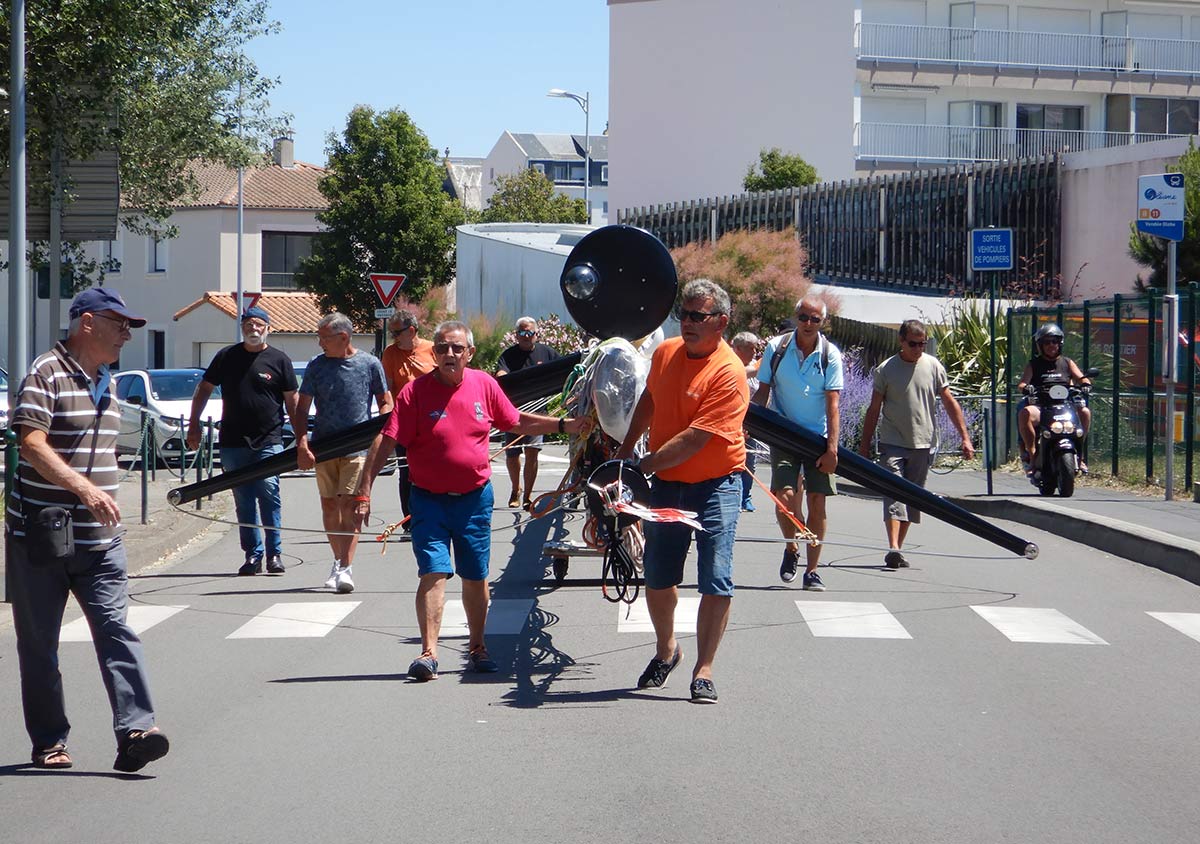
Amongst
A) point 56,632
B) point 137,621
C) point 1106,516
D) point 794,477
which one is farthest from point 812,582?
point 56,632

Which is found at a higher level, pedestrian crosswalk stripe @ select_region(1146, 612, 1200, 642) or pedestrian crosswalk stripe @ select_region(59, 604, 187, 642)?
pedestrian crosswalk stripe @ select_region(1146, 612, 1200, 642)

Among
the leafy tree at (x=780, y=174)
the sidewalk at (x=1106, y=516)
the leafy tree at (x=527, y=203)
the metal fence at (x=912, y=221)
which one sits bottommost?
the sidewalk at (x=1106, y=516)

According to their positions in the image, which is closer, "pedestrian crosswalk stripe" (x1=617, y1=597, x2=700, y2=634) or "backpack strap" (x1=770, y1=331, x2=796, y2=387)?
"pedestrian crosswalk stripe" (x1=617, y1=597, x2=700, y2=634)

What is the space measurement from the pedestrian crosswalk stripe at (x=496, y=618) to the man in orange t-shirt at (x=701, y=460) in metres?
1.91

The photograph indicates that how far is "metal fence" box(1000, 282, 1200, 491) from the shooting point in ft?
55.8

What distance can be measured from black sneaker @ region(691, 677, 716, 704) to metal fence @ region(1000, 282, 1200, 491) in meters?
9.46

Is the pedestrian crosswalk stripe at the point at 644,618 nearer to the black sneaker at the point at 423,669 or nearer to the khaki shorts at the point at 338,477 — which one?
the black sneaker at the point at 423,669

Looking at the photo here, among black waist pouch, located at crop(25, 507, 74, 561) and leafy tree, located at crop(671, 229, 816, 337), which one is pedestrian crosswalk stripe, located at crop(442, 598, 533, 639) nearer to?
black waist pouch, located at crop(25, 507, 74, 561)

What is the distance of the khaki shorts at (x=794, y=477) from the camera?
11.1 m

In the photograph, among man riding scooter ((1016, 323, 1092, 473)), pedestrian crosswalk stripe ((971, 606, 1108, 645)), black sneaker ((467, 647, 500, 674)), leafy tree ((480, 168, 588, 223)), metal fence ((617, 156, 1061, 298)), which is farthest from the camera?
leafy tree ((480, 168, 588, 223))

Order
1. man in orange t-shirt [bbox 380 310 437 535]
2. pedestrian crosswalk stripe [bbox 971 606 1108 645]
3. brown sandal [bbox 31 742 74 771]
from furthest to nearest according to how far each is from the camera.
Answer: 1. man in orange t-shirt [bbox 380 310 437 535]
2. pedestrian crosswalk stripe [bbox 971 606 1108 645]
3. brown sandal [bbox 31 742 74 771]

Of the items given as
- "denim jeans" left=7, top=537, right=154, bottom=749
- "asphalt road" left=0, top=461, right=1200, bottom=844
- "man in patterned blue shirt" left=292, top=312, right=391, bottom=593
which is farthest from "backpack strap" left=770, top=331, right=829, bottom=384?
"denim jeans" left=7, top=537, right=154, bottom=749

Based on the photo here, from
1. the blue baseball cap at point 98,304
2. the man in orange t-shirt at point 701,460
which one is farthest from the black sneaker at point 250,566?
the blue baseball cap at point 98,304

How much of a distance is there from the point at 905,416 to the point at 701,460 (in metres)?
4.92
